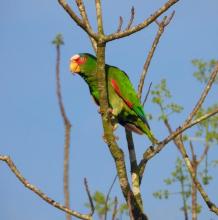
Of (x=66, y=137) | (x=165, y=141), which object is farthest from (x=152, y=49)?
(x=66, y=137)

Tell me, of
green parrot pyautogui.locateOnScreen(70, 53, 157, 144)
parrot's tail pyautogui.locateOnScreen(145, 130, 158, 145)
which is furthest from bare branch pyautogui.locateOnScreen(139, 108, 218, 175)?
green parrot pyautogui.locateOnScreen(70, 53, 157, 144)

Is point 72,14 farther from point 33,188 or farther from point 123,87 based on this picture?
point 123,87

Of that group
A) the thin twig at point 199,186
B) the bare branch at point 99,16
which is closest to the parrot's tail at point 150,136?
the thin twig at point 199,186

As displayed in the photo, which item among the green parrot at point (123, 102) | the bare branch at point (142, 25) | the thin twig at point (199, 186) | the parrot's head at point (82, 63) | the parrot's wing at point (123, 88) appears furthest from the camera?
the parrot's head at point (82, 63)

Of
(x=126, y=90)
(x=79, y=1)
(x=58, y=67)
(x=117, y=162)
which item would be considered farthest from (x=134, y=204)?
(x=58, y=67)

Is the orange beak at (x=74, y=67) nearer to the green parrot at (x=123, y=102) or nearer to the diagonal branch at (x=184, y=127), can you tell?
the green parrot at (x=123, y=102)

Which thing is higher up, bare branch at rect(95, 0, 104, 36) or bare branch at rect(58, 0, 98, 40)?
bare branch at rect(95, 0, 104, 36)

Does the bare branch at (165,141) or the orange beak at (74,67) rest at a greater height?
the orange beak at (74,67)

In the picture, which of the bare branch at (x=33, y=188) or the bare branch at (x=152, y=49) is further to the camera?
the bare branch at (x=152, y=49)

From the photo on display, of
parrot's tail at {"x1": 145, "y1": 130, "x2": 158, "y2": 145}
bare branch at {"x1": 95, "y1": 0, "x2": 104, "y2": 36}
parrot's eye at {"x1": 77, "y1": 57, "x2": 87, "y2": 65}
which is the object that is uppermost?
parrot's eye at {"x1": 77, "y1": 57, "x2": 87, "y2": 65}

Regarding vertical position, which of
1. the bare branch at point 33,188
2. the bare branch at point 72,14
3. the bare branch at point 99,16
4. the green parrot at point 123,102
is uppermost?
the green parrot at point 123,102

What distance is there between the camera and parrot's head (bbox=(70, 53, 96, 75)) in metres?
10.0

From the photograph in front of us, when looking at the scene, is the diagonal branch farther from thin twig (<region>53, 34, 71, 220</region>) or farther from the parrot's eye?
the parrot's eye

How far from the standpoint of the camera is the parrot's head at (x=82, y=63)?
10.0 m
